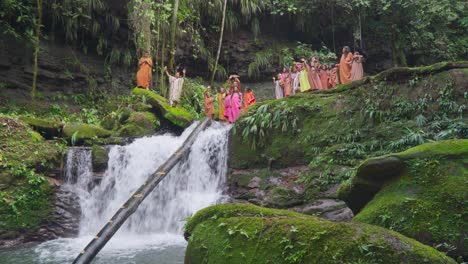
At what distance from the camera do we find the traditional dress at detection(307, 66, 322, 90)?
543 inches

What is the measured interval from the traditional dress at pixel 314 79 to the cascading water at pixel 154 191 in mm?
3872

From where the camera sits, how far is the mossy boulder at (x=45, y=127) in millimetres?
11452

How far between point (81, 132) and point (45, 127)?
98 centimetres

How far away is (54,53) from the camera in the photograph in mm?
16812

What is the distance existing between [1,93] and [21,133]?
535 cm

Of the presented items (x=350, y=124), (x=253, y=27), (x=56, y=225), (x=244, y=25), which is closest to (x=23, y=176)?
(x=56, y=225)

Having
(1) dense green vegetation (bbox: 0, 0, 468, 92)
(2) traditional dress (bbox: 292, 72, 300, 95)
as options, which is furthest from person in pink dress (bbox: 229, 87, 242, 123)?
(1) dense green vegetation (bbox: 0, 0, 468, 92)

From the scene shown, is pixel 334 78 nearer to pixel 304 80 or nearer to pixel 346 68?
pixel 346 68

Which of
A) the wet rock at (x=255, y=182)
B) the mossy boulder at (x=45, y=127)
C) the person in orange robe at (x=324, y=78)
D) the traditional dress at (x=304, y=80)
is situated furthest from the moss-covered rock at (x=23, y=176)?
the person in orange robe at (x=324, y=78)

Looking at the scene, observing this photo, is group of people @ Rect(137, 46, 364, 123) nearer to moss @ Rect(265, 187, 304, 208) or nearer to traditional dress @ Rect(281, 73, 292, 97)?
traditional dress @ Rect(281, 73, 292, 97)

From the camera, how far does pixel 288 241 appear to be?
3.78 metres

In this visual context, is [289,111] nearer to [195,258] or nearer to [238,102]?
[238,102]

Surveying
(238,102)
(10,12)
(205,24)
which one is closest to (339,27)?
(205,24)

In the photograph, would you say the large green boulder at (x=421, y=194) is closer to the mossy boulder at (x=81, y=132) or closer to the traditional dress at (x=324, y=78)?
the mossy boulder at (x=81, y=132)
